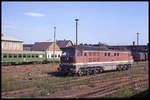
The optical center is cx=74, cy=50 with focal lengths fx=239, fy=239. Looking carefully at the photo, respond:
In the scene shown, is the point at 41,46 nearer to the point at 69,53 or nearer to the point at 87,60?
the point at 87,60

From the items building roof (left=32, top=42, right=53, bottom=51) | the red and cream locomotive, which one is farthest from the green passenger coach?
building roof (left=32, top=42, right=53, bottom=51)

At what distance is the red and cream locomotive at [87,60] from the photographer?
2398 cm

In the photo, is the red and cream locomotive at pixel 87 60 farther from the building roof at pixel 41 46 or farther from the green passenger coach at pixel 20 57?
the building roof at pixel 41 46

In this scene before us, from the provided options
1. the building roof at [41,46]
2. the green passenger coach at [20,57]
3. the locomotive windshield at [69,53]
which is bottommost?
the green passenger coach at [20,57]

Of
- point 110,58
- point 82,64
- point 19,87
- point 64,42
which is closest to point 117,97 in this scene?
point 19,87

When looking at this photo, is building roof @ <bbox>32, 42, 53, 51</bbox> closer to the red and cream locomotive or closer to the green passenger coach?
the green passenger coach

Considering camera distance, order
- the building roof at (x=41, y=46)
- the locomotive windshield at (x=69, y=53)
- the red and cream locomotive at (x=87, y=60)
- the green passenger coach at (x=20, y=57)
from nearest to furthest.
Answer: the red and cream locomotive at (x=87, y=60)
the locomotive windshield at (x=69, y=53)
the green passenger coach at (x=20, y=57)
the building roof at (x=41, y=46)

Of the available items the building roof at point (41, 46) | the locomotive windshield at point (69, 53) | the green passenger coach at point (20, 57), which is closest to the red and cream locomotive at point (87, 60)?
the locomotive windshield at point (69, 53)

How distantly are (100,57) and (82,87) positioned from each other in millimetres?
9709

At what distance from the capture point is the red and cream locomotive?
78.7 feet

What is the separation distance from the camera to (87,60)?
82.9ft

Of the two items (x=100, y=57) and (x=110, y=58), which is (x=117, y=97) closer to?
(x=100, y=57)

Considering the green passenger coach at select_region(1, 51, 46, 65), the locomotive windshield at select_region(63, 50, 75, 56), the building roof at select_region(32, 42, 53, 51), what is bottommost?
the green passenger coach at select_region(1, 51, 46, 65)

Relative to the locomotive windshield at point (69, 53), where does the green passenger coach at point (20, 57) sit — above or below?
below
